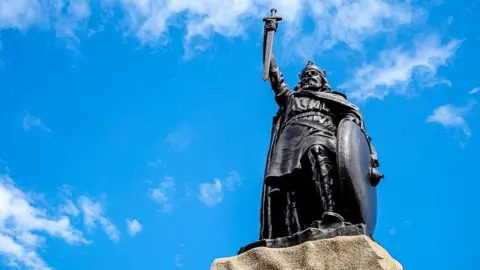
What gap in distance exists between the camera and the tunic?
7238 millimetres

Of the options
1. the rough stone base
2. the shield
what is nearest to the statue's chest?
the shield

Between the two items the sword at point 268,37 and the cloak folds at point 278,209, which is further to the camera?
the sword at point 268,37

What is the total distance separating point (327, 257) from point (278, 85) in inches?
121

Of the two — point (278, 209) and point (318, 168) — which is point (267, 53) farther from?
point (278, 209)

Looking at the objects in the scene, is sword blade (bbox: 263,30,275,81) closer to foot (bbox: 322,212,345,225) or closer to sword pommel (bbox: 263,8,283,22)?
sword pommel (bbox: 263,8,283,22)

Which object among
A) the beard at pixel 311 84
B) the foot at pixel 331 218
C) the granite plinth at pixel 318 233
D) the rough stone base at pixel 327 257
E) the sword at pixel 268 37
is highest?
the sword at pixel 268 37

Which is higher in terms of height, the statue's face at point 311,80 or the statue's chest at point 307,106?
the statue's face at point 311,80

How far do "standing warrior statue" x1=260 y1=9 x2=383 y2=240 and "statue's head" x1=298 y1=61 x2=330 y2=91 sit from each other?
17 cm

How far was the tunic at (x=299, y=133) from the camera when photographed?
7.24 m

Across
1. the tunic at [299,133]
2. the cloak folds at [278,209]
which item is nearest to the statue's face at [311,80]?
the tunic at [299,133]

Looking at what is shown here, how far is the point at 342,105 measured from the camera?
25.4 feet

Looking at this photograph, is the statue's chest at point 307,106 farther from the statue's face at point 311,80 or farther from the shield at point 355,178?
the shield at point 355,178

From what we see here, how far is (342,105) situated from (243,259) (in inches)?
94.0

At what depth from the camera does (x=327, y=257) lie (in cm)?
584
